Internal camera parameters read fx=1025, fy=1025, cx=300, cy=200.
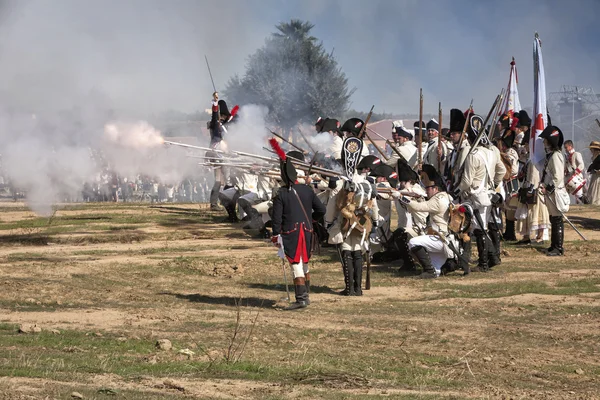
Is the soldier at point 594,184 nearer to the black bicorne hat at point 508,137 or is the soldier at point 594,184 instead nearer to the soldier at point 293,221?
the black bicorne hat at point 508,137

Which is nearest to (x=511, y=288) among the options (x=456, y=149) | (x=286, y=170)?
(x=456, y=149)

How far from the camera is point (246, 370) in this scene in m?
9.14

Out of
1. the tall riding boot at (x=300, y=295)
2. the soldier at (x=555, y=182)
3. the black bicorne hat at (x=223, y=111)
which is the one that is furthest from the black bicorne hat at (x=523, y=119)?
the tall riding boot at (x=300, y=295)

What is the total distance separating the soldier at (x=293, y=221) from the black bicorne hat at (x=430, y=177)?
2.87 meters

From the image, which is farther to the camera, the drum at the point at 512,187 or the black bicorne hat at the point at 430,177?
the drum at the point at 512,187

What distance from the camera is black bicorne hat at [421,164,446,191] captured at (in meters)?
15.6

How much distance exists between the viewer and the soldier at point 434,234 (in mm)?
15719

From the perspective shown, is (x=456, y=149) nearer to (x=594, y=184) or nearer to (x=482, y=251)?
(x=482, y=251)

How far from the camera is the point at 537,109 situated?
21453mm

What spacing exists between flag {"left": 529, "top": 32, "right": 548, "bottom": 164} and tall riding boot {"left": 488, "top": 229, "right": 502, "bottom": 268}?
2714mm

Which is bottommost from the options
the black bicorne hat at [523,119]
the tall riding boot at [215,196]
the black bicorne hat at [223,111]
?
the tall riding boot at [215,196]

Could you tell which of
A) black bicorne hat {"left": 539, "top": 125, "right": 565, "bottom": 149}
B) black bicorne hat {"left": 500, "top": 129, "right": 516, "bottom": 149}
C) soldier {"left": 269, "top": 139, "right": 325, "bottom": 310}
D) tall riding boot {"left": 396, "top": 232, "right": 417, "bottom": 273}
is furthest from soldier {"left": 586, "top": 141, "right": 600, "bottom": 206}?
soldier {"left": 269, "top": 139, "right": 325, "bottom": 310}

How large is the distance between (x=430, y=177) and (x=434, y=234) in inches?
37.6

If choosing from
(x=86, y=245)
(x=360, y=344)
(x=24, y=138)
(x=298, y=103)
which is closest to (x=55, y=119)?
(x=24, y=138)
